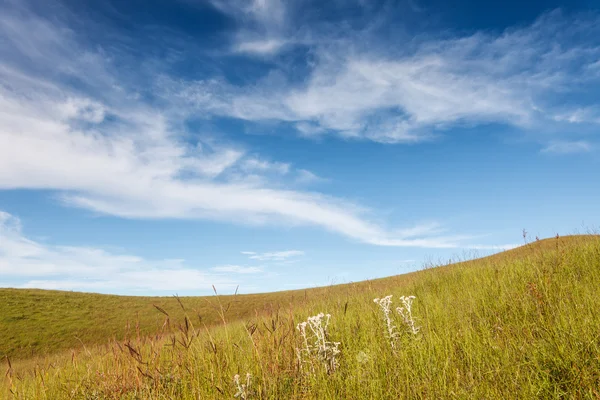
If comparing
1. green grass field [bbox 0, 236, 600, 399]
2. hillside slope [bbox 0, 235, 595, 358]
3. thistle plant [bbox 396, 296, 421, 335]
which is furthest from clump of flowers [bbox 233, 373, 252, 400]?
hillside slope [bbox 0, 235, 595, 358]

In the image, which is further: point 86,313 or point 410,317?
point 86,313

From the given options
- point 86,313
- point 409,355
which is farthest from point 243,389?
point 86,313

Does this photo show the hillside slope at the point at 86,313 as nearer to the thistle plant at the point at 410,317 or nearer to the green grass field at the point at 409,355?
the green grass field at the point at 409,355

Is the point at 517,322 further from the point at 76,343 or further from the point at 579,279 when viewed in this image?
the point at 76,343

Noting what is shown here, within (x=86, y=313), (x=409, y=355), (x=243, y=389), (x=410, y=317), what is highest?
(x=410, y=317)

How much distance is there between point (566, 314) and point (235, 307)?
64.2ft

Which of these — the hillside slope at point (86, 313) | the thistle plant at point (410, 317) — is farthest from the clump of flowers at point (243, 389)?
the hillside slope at point (86, 313)

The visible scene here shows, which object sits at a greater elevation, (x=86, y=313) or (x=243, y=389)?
(x=243, y=389)

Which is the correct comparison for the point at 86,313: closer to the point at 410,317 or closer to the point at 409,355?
the point at 410,317

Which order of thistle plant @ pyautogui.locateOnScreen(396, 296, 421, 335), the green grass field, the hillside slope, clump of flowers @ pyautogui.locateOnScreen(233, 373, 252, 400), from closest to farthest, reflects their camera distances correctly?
the green grass field, clump of flowers @ pyautogui.locateOnScreen(233, 373, 252, 400), thistle plant @ pyautogui.locateOnScreen(396, 296, 421, 335), the hillside slope

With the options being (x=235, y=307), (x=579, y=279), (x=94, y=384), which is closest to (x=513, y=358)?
(x=579, y=279)

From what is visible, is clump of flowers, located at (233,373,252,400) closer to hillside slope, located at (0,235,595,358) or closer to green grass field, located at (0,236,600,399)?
green grass field, located at (0,236,600,399)

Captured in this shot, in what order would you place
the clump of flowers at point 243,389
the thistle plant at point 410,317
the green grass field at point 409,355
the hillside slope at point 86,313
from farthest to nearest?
1. the hillside slope at point 86,313
2. the thistle plant at point 410,317
3. the clump of flowers at point 243,389
4. the green grass field at point 409,355

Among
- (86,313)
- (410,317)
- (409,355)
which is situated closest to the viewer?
(409,355)
